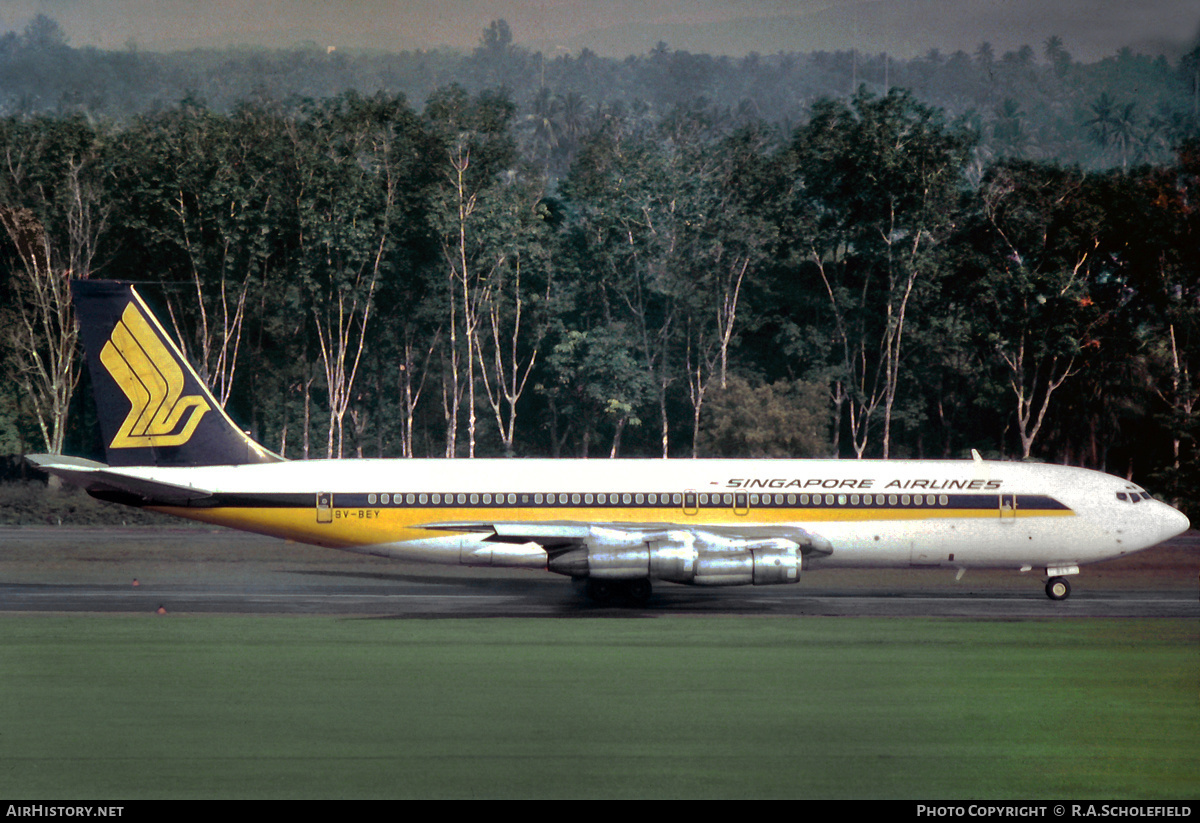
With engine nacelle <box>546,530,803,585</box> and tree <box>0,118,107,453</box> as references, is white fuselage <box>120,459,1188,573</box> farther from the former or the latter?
tree <box>0,118,107,453</box>

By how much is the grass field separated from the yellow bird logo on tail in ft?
28.1

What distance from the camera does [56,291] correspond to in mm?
70875

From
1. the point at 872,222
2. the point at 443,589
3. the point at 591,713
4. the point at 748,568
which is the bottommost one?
the point at 443,589

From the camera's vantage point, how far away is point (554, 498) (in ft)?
108

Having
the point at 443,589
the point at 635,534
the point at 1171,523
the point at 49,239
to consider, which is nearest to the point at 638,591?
the point at 635,534

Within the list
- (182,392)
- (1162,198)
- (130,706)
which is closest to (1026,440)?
(1162,198)

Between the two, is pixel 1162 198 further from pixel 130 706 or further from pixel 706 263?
pixel 130 706

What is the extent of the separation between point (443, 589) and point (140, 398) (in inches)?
378

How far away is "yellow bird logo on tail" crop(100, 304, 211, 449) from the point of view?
33.8 meters

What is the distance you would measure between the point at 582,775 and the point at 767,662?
899 cm

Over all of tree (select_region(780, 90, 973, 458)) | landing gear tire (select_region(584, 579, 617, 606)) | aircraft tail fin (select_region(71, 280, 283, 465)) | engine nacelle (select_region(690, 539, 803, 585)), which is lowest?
landing gear tire (select_region(584, 579, 617, 606))

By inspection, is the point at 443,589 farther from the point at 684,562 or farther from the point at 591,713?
the point at 591,713

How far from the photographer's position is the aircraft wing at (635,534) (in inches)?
1210

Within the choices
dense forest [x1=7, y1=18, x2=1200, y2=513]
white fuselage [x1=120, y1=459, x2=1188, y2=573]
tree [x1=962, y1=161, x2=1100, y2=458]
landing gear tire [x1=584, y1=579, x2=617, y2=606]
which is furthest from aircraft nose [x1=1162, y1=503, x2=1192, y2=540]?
tree [x1=962, y1=161, x2=1100, y2=458]
